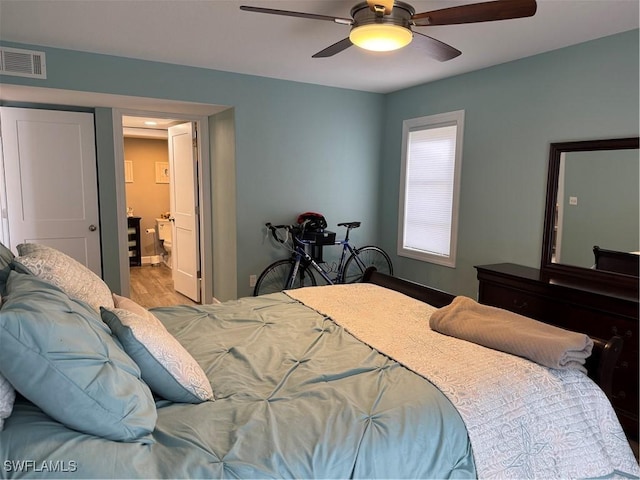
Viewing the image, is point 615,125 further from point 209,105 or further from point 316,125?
point 209,105

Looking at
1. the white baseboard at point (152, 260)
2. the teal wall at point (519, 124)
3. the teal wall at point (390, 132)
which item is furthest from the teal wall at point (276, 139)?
the white baseboard at point (152, 260)

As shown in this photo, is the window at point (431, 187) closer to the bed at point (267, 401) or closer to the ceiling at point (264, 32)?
the ceiling at point (264, 32)

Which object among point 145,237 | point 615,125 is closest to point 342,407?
point 615,125

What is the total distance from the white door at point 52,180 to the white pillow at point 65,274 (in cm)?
247

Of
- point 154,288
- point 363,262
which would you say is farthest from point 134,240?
point 363,262

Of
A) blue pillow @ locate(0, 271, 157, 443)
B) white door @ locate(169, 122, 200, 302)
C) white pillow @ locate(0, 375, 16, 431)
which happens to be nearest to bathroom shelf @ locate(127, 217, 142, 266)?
white door @ locate(169, 122, 200, 302)

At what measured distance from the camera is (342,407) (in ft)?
4.58

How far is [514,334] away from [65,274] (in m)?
1.84

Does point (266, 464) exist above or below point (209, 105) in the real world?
below

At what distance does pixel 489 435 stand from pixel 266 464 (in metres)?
0.77

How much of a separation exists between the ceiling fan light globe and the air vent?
2.49 meters

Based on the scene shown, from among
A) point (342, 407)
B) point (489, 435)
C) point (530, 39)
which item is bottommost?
point (489, 435)

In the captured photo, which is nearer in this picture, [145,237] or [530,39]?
[530,39]

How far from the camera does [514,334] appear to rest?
1.78 metres
